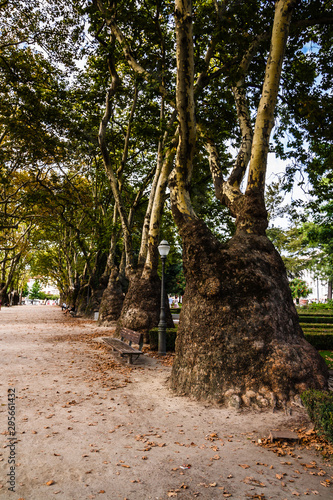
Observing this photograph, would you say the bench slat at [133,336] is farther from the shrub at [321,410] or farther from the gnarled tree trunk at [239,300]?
the shrub at [321,410]

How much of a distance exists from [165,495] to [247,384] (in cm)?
274

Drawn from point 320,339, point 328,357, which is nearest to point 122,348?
point 328,357

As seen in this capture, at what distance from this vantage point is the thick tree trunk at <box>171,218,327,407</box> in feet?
18.1

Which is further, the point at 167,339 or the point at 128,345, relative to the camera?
the point at 167,339

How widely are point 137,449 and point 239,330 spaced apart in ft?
8.40

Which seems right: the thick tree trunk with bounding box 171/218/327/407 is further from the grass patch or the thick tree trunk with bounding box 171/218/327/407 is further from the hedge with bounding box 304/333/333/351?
the hedge with bounding box 304/333/333/351

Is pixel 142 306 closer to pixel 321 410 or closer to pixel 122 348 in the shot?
pixel 122 348

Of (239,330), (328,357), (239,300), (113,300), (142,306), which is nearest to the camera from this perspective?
(239,330)

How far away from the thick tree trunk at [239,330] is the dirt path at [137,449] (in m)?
0.43

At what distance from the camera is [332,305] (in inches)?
1241

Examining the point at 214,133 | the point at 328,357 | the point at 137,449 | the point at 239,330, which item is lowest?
the point at 137,449

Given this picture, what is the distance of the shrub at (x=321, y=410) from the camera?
3.91 metres

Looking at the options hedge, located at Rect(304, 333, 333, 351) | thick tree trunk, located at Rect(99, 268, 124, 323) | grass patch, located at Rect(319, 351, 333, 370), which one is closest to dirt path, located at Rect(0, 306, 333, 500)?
grass patch, located at Rect(319, 351, 333, 370)

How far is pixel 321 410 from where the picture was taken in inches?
163
